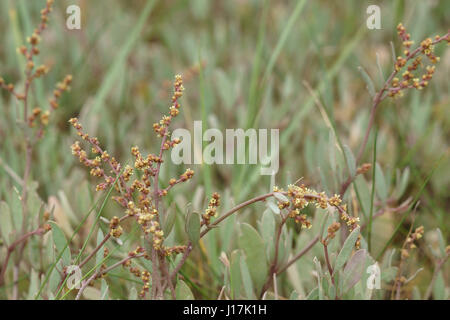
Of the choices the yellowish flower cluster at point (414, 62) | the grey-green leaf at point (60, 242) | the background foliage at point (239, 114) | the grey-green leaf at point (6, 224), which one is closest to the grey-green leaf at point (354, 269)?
the background foliage at point (239, 114)

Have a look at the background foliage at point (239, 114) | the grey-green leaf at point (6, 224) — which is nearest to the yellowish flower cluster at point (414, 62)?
the background foliage at point (239, 114)

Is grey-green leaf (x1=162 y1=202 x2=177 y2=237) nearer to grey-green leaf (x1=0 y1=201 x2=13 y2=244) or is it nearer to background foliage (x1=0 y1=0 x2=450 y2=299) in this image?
background foliage (x1=0 y1=0 x2=450 y2=299)

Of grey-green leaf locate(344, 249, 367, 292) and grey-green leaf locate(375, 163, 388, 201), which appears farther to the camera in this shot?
grey-green leaf locate(375, 163, 388, 201)

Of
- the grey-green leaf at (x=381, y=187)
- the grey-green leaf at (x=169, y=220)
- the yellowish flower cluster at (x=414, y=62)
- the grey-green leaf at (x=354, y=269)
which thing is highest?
the yellowish flower cluster at (x=414, y=62)

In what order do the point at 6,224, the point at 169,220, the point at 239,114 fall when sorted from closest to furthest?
the point at 169,220 < the point at 6,224 < the point at 239,114

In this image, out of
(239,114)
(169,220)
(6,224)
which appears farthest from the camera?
(239,114)

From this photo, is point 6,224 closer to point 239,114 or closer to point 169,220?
point 169,220

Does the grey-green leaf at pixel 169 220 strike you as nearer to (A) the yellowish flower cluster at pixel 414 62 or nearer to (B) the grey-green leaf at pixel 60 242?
(B) the grey-green leaf at pixel 60 242

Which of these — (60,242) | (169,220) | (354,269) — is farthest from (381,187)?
(60,242)

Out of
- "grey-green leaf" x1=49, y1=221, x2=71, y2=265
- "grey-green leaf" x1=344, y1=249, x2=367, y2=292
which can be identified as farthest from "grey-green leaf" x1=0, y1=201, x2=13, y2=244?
"grey-green leaf" x1=344, y1=249, x2=367, y2=292

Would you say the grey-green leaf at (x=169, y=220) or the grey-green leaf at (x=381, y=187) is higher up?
the grey-green leaf at (x=381, y=187)

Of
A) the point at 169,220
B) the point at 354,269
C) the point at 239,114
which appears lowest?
the point at 354,269

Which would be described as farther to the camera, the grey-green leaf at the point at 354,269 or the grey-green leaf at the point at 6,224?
the grey-green leaf at the point at 6,224

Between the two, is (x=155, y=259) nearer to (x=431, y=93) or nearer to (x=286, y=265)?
(x=286, y=265)
